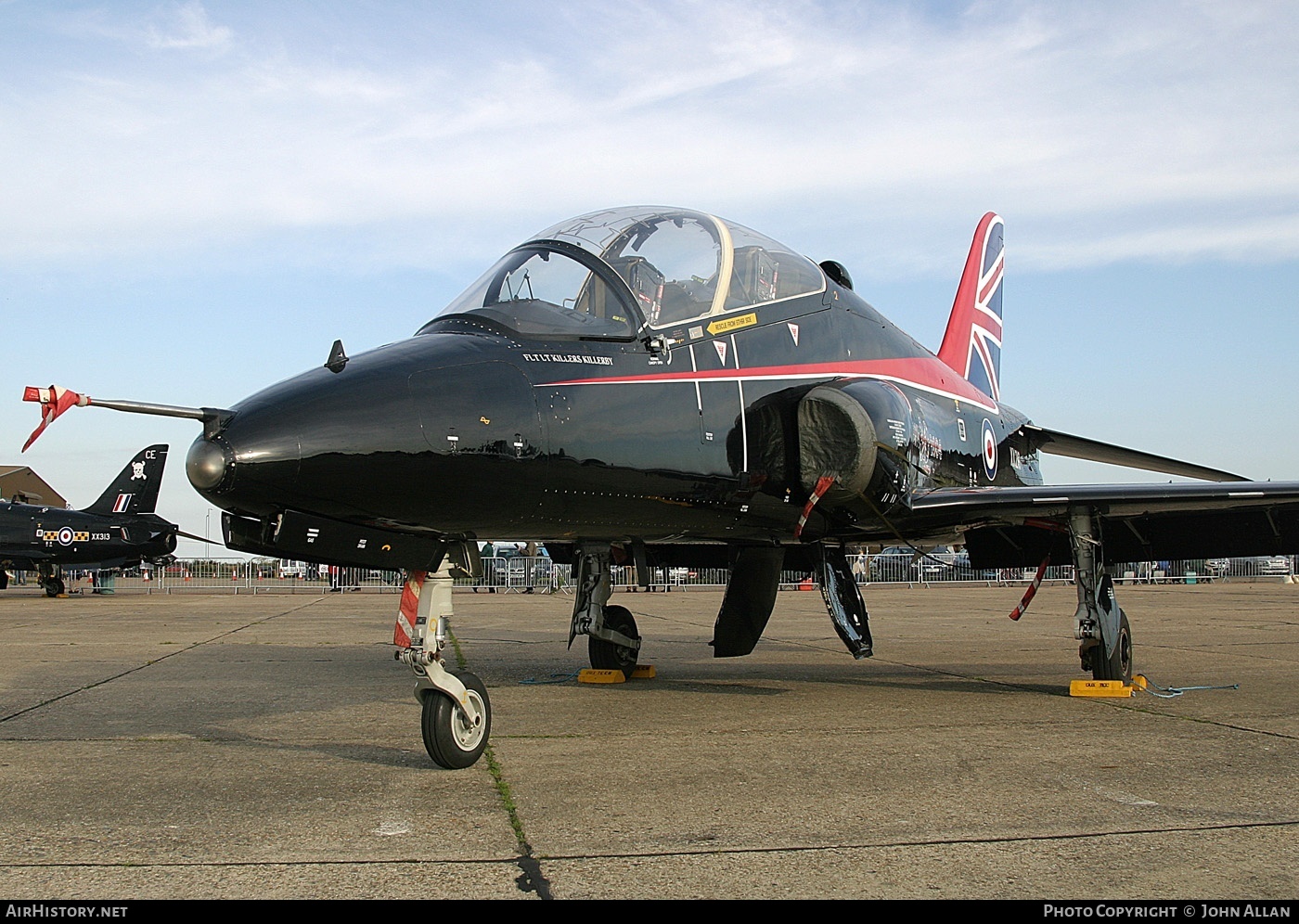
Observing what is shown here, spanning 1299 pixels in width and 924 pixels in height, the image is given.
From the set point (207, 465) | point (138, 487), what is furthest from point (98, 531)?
point (207, 465)

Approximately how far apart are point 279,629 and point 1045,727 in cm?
1403

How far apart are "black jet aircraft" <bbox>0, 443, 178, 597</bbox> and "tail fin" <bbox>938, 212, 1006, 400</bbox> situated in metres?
27.2

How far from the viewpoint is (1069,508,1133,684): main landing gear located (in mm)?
8695

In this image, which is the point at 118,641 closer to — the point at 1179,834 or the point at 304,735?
the point at 304,735

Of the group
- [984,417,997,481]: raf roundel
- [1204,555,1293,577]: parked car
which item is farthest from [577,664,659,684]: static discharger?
[1204,555,1293,577]: parked car

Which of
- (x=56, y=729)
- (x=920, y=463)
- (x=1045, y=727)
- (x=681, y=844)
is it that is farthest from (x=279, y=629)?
(x=681, y=844)

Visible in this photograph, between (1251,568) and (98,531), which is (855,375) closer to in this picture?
(98,531)

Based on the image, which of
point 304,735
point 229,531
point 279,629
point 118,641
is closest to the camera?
point 229,531

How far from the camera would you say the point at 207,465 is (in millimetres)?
4836

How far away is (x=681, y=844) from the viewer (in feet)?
13.7

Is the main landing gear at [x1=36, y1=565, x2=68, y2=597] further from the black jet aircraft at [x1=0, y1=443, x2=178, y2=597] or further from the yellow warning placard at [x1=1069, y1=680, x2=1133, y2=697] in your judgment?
the yellow warning placard at [x1=1069, y1=680, x2=1133, y2=697]

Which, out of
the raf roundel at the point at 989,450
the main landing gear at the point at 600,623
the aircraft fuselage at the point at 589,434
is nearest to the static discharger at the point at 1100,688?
the aircraft fuselage at the point at 589,434

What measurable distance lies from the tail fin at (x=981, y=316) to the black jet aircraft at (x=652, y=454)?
10.6 feet

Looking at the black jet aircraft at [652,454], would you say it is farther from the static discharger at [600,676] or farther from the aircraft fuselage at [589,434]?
the static discharger at [600,676]
